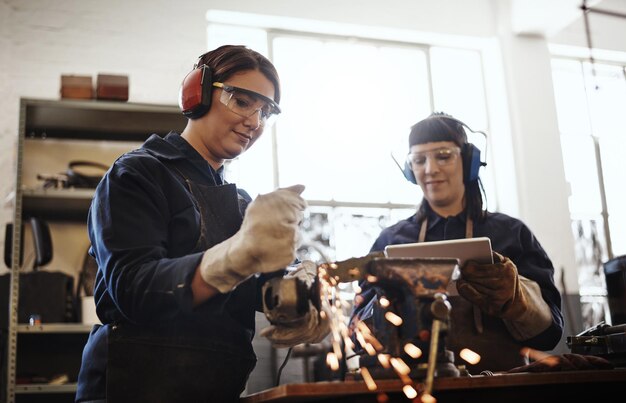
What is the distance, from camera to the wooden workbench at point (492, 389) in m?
1.62

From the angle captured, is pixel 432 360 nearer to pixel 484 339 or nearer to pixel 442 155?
pixel 484 339

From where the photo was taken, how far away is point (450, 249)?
7.45 ft

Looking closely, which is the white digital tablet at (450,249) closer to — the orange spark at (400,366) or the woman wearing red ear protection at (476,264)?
the woman wearing red ear protection at (476,264)

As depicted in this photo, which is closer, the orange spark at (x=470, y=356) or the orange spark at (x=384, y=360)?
the orange spark at (x=384, y=360)

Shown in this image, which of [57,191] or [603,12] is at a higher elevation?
[603,12]

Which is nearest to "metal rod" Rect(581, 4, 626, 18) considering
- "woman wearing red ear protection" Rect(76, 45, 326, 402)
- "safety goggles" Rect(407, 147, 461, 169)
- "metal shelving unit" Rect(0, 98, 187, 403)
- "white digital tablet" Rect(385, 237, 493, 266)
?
"metal shelving unit" Rect(0, 98, 187, 403)

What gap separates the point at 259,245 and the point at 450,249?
0.75m

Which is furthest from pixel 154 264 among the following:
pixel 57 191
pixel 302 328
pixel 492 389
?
pixel 57 191

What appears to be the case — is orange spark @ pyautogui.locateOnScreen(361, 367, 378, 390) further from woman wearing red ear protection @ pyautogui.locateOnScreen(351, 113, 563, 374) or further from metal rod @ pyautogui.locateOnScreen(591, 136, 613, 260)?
metal rod @ pyautogui.locateOnScreen(591, 136, 613, 260)

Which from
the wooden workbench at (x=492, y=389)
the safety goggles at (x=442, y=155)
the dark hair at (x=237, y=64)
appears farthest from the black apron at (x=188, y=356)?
the safety goggles at (x=442, y=155)

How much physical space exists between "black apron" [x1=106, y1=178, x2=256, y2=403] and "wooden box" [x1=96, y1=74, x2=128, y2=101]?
2624mm

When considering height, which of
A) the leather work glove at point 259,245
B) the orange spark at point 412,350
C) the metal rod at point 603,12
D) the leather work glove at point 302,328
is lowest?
the orange spark at point 412,350

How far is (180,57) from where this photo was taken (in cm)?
573

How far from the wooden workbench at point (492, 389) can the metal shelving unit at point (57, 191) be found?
8.42 ft
